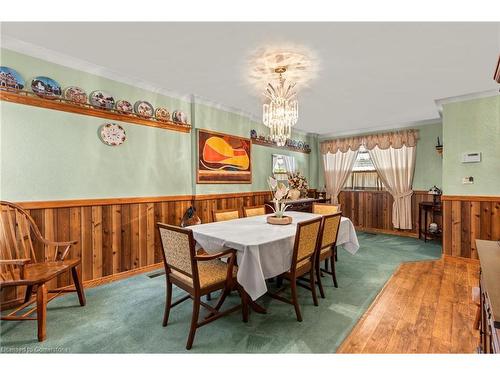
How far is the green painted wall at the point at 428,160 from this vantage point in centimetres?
467

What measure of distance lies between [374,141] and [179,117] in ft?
14.0

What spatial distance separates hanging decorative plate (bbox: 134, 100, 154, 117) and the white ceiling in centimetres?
30

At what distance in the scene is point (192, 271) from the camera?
66.3 inches

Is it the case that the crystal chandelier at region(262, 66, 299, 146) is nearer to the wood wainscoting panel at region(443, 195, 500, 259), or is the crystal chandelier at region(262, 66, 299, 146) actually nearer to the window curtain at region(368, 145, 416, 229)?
the wood wainscoting panel at region(443, 195, 500, 259)

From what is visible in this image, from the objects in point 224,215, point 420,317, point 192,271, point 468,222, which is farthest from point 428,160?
point 192,271

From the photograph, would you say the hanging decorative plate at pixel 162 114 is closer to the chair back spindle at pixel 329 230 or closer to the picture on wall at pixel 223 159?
the picture on wall at pixel 223 159

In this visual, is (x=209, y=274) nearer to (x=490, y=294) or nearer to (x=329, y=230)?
(x=329, y=230)

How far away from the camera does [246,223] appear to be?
2750 mm

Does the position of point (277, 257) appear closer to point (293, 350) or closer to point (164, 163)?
point (293, 350)

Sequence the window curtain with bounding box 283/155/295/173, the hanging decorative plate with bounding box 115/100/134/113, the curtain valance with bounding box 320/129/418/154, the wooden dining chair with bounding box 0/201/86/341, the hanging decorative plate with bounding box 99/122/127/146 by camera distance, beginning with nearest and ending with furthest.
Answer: the wooden dining chair with bounding box 0/201/86/341 < the hanging decorative plate with bounding box 99/122/127/146 < the hanging decorative plate with bounding box 115/100/134/113 < the curtain valance with bounding box 320/129/418/154 < the window curtain with bounding box 283/155/295/173

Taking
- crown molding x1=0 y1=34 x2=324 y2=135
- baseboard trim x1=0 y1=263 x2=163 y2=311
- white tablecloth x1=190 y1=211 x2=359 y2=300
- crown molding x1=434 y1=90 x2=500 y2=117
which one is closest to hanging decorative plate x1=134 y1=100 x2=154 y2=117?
crown molding x1=0 y1=34 x2=324 y2=135

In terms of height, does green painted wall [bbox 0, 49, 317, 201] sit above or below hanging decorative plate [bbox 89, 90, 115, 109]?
below

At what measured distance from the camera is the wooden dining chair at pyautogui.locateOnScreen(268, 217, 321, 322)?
2.00 m

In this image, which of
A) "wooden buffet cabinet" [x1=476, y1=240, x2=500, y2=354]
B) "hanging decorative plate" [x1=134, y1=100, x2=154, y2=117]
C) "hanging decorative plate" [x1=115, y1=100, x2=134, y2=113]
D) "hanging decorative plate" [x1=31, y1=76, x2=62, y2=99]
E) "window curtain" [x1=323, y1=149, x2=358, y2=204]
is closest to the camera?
"wooden buffet cabinet" [x1=476, y1=240, x2=500, y2=354]
